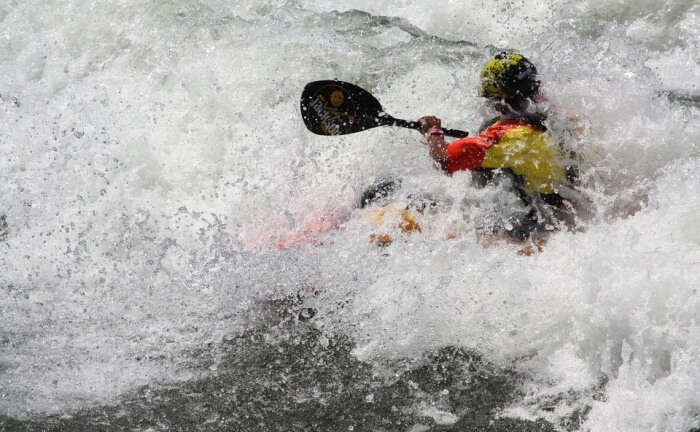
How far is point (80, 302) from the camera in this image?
419 centimetres

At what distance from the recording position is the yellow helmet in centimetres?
375

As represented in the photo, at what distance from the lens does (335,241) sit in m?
4.06

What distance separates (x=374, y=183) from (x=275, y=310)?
95 centimetres

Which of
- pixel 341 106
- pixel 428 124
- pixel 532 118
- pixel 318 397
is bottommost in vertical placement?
pixel 318 397

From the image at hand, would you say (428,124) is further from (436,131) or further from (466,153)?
(466,153)

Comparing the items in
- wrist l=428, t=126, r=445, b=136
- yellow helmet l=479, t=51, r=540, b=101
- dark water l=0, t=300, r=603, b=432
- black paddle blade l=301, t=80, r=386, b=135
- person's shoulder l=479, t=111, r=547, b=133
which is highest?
yellow helmet l=479, t=51, r=540, b=101

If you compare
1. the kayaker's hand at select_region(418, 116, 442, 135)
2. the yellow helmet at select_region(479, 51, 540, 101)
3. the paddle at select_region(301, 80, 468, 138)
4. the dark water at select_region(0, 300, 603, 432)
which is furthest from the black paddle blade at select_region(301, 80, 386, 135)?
the dark water at select_region(0, 300, 603, 432)

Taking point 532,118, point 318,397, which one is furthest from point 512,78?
point 318,397

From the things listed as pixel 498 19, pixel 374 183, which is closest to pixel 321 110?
pixel 374 183

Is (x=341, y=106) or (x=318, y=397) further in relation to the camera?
(x=341, y=106)

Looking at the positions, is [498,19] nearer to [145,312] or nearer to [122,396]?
[145,312]

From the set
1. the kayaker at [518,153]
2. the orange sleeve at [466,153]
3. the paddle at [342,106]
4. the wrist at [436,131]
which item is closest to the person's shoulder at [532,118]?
the kayaker at [518,153]

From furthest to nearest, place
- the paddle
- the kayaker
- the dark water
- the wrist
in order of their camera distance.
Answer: the paddle < the wrist < the kayaker < the dark water

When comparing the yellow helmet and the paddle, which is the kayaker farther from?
the paddle
